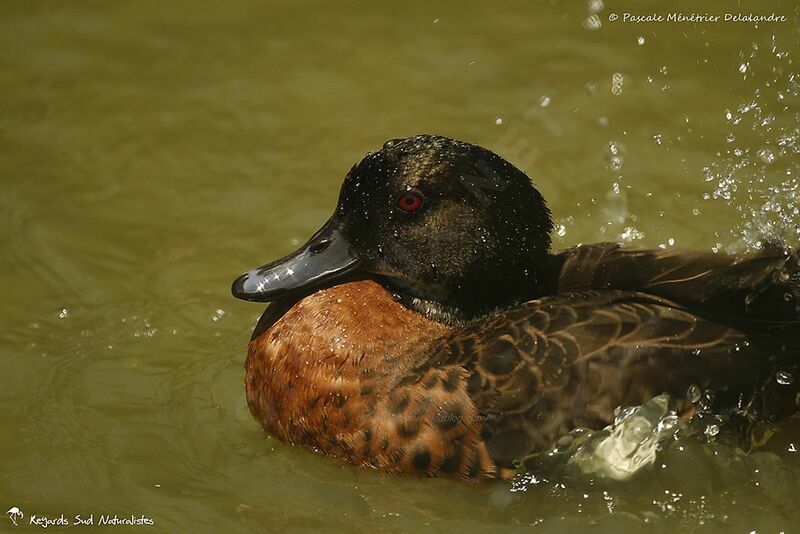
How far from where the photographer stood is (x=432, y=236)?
4.32 m

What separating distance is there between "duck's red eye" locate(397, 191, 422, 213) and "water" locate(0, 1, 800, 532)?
3.31ft

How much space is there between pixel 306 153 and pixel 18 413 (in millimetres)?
2299

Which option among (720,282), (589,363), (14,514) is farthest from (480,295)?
(14,514)

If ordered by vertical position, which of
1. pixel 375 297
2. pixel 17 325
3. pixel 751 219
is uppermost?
pixel 751 219

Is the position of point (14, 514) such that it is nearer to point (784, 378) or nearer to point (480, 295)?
point (480, 295)

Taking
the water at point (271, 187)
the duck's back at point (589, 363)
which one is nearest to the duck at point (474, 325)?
the duck's back at point (589, 363)

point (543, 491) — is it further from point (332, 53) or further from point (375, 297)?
point (332, 53)

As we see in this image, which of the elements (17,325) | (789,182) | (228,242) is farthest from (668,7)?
(17,325)

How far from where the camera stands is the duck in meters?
3.99

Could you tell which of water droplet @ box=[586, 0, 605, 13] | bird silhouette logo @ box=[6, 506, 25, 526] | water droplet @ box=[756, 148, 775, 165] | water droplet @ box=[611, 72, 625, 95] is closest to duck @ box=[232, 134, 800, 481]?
bird silhouette logo @ box=[6, 506, 25, 526]

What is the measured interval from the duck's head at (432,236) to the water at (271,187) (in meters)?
0.72

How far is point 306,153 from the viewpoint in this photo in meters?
6.21

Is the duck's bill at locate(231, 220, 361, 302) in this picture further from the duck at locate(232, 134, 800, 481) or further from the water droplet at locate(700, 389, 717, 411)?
the water droplet at locate(700, 389, 717, 411)

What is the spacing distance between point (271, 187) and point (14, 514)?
2.53 meters
